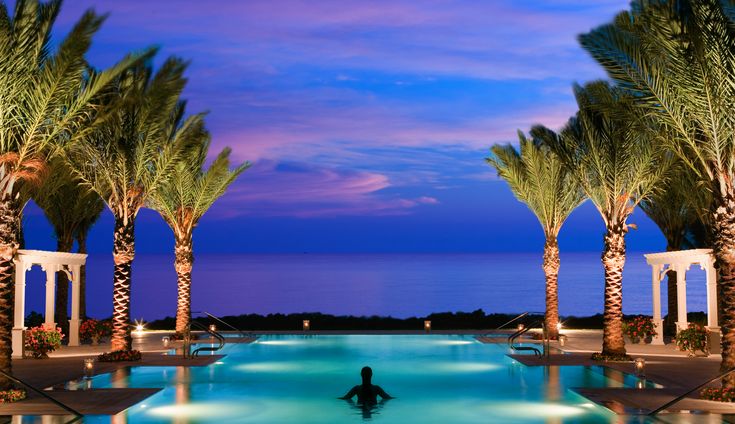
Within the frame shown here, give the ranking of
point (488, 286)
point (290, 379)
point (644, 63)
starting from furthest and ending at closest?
point (488, 286) < point (290, 379) < point (644, 63)

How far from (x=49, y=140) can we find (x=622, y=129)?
13.6 m

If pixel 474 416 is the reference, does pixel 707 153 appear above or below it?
above

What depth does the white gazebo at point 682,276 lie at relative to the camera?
2711 cm

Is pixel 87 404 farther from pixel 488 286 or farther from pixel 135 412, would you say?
pixel 488 286

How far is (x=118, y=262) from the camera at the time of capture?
24969 mm

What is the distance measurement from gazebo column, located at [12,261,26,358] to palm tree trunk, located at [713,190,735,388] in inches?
695

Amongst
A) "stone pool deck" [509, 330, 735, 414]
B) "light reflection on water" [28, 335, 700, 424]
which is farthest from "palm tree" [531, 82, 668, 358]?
"light reflection on water" [28, 335, 700, 424]

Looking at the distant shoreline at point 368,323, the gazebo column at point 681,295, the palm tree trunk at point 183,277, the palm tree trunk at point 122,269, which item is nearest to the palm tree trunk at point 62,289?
the palm tree trunk at point 183,277

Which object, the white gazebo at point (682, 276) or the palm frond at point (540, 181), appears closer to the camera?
the white gazebo at point (682, 276)

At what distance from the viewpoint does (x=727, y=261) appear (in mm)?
16844

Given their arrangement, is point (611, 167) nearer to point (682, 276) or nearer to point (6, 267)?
point (682, 276)

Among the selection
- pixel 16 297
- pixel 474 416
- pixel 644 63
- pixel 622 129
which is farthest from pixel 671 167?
pixel 16 297

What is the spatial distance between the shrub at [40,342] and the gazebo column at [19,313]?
1.00 feet

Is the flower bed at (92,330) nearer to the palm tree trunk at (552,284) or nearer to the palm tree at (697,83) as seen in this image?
the palm tree trunk at (552,284)
